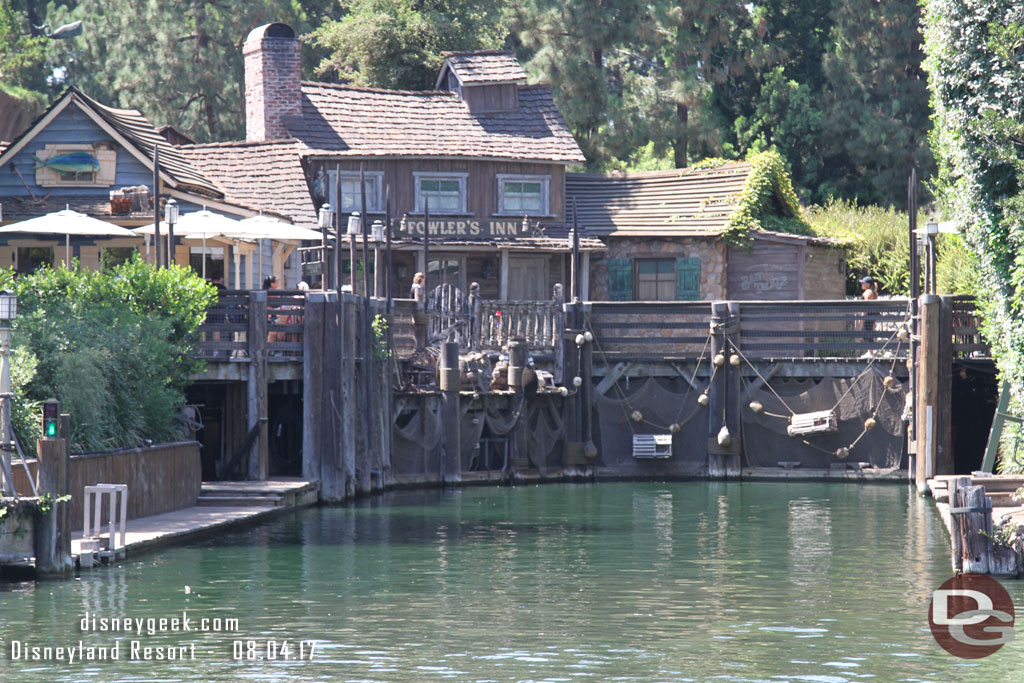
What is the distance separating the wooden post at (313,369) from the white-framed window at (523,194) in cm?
1491

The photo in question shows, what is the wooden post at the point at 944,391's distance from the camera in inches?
1041

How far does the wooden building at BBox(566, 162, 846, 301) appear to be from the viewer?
3800cm

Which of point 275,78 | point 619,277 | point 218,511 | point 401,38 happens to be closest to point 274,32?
point 275,78

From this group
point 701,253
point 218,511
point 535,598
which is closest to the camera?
point 535,598

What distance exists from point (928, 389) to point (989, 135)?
21.8 ft

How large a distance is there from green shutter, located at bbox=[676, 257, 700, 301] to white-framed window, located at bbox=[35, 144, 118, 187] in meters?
14.2

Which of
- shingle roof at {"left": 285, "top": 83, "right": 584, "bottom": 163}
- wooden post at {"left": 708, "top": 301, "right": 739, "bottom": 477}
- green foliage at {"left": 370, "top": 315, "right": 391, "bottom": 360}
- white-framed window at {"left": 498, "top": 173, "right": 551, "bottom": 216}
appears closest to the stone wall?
white-framed window at {"left": 498, "top": 173, "right": 551, "bottom": 216}

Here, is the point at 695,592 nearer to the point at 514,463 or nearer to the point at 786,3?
the point at 514,463

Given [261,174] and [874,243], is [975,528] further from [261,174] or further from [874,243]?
[874,243]

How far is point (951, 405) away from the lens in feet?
90.0

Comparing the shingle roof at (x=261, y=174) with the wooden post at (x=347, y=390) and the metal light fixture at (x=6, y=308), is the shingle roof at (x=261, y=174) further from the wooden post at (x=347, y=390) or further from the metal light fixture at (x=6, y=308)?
the metal light fixture at (x=6, y=308)

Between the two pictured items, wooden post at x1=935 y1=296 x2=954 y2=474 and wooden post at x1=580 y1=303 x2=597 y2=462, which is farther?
wooden post at x1=580 y1=303 x2=597 y2=462

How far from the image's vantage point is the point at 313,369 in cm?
2455

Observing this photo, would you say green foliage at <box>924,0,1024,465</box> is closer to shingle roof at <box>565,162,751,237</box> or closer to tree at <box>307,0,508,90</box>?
shingle roof at <box>565,162,751,237</box>
